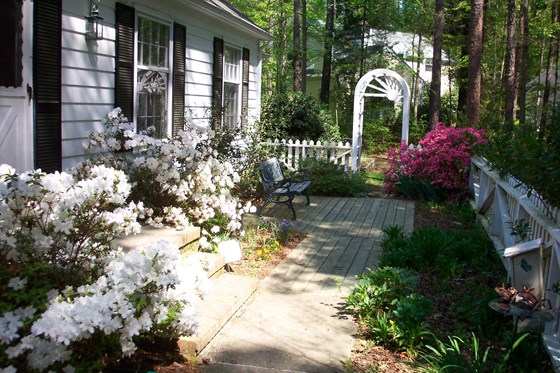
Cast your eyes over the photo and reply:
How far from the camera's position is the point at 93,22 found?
6262mm

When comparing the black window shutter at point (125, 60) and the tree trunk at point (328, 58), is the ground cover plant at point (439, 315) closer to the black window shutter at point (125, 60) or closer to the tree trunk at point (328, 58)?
the black window shutter at point (125, 60)

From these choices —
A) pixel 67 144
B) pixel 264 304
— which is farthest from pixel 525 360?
pixel 67 144

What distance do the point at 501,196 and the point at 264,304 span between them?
311 cm

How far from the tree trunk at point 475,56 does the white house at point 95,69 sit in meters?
5.10

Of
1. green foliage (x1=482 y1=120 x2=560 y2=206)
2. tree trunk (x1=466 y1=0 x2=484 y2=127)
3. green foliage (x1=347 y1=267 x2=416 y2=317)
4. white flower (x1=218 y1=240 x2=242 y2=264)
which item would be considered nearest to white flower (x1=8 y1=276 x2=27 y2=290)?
green foliage (x1=347 y1=267 x2=416 y2=317)

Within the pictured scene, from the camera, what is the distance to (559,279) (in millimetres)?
3549

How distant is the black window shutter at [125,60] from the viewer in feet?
22.6

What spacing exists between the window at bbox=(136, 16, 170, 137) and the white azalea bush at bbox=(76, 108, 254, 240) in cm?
159

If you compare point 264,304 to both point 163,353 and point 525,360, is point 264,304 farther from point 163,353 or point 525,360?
point 525,360

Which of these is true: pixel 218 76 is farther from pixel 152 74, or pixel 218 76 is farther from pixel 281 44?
pixel 281 44

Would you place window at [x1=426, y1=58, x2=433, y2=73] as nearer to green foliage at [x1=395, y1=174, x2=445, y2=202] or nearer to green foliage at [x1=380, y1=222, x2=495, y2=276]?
green foliage at [x1=395, y1=174, x2=445, y2=202]

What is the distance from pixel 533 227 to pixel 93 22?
197 inches

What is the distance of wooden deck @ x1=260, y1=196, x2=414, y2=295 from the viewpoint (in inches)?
217

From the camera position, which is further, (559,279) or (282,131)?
(282,131)
